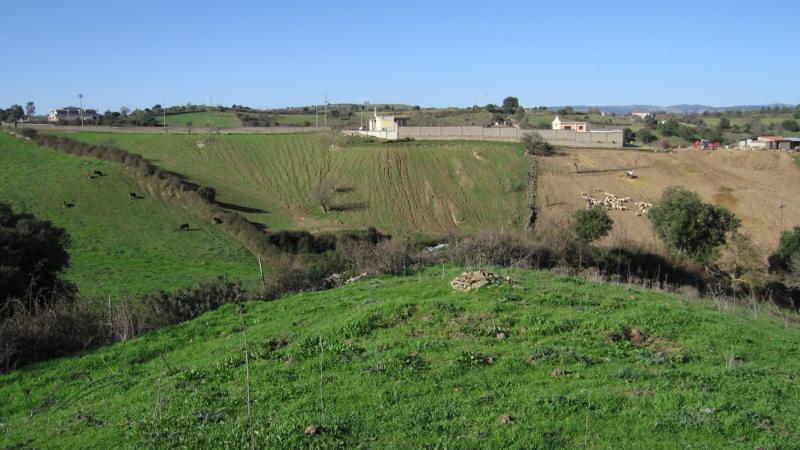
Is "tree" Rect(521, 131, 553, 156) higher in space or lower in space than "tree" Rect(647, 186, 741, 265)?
higher

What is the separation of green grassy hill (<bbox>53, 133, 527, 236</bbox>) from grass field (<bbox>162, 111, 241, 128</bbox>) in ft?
91.0

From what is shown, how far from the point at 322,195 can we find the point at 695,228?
28.8 m

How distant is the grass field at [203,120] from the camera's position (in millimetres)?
98812

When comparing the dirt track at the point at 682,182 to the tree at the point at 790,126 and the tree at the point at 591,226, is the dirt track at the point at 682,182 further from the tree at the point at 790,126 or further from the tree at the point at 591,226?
the tree at the point at 790,126

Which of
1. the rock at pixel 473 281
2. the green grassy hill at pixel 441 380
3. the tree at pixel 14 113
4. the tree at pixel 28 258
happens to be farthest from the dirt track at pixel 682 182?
the tree at pixel 14 113

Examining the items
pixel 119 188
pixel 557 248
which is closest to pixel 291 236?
pixel 119 188

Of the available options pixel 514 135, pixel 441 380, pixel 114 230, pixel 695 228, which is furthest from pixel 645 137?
pixel 441 380

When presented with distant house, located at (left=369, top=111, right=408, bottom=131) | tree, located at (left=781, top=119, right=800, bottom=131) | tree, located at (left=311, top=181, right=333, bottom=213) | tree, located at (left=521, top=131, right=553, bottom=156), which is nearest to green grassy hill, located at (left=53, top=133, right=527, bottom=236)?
tree, located at (left=311, top=181, right=333, bottom=213)

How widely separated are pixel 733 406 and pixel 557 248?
715 inches

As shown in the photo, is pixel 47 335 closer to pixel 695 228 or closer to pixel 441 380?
pixel 441 380

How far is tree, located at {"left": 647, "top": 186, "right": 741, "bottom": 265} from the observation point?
1265 inches

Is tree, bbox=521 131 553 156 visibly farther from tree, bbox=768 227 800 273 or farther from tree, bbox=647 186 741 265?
tree, bbox=647 186 741 265

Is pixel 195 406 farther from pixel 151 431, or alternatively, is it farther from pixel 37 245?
pixel 37 245

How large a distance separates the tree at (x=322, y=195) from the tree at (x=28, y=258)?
30.1 m
